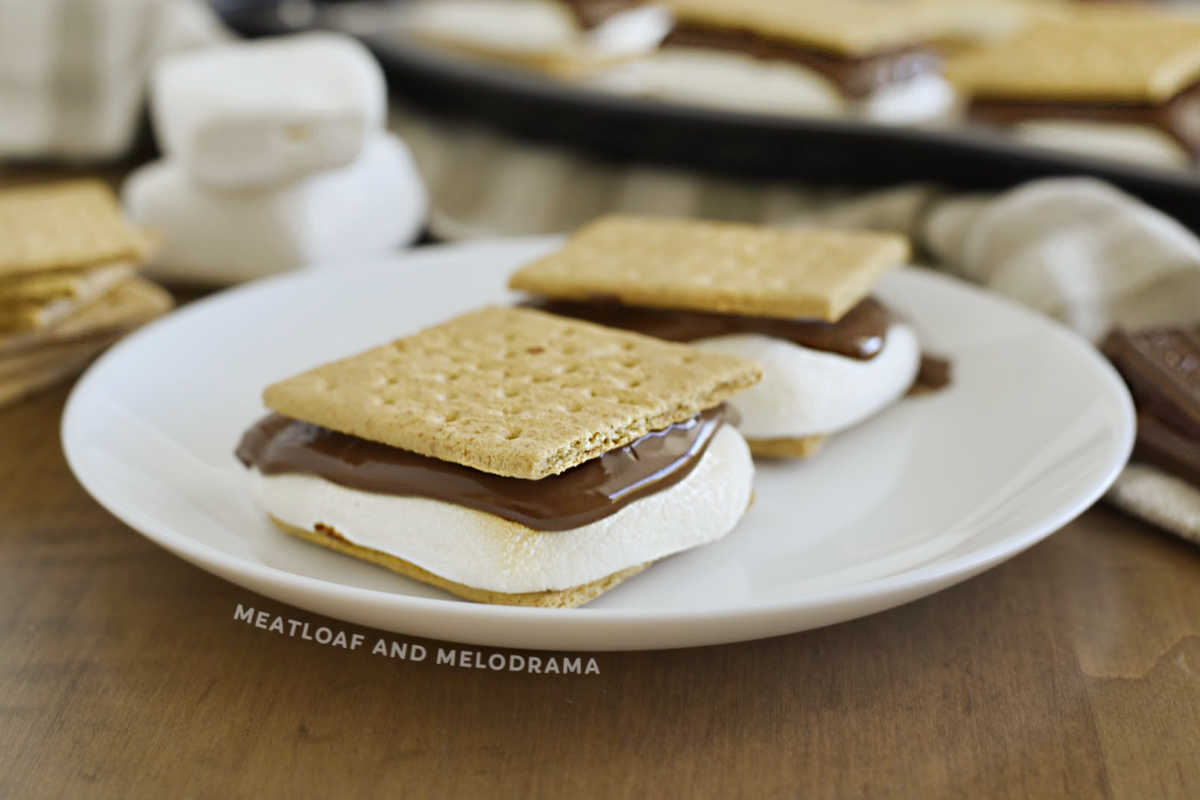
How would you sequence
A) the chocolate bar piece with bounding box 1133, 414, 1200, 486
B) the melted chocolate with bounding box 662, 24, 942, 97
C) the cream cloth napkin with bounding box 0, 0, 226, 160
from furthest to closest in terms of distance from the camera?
the cream cloth napkin with bounding box 0, 0, 226, 160 → the melted chocolate with bounding box 662, 24, 942, 97 → the chocolate bar piece with bounding box 1133, 414, 1200, 486

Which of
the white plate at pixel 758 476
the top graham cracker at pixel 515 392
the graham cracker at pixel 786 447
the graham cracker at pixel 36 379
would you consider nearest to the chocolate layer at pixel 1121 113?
the white plate at pixel 758 476

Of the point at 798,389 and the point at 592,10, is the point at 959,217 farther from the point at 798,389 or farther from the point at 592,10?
the point at 592,10

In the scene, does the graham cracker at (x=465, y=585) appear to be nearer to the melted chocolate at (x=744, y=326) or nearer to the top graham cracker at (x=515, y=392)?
the top graham cracker at (x=515, y=392)

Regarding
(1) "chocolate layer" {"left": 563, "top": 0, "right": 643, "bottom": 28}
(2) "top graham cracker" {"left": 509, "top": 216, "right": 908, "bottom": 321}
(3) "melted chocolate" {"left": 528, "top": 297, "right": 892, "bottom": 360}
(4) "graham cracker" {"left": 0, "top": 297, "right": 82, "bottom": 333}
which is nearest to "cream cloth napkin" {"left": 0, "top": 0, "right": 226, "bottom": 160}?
(1) "chocolate layer" {"left": 563, "top": 0, "right": 643, "bottom": 28}

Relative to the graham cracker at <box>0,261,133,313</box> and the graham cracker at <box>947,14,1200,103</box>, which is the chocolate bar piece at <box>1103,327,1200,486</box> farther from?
the graham cracker at <box>0,261,133,313</box>

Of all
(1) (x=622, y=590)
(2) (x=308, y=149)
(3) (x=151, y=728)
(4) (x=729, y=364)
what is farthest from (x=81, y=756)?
(2) (x=308, y=149)

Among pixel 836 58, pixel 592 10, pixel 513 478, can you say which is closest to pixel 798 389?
pixel 513 478
